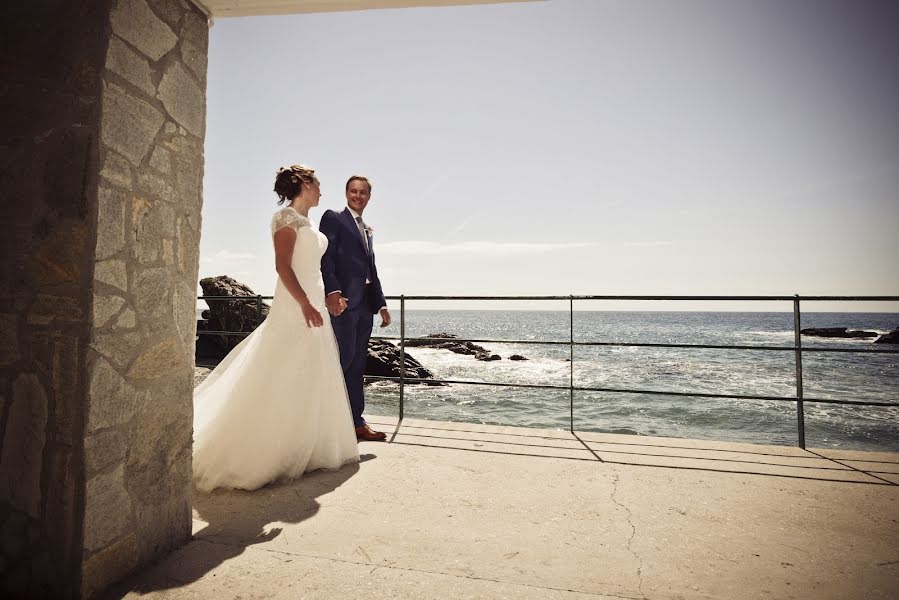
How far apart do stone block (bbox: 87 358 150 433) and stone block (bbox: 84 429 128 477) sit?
0.03 meters

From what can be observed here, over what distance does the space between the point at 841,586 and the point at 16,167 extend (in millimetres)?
2916

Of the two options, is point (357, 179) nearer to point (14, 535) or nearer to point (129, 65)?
point (129, 65)

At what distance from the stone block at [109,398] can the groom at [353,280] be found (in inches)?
61.6

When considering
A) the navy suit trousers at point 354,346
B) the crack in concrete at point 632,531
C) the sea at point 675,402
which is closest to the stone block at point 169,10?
the navy suit trousers at point 354,346

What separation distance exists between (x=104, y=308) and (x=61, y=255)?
0.19 m

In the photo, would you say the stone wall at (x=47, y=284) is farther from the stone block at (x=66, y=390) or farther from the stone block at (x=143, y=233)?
the stone block at (x=143, y=233)

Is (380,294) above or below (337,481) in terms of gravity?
above

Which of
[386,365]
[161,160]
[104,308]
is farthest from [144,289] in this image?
[386,365]

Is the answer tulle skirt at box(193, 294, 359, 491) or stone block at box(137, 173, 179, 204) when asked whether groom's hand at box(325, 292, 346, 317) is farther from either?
stone block at box(137, 173, 179, 204)

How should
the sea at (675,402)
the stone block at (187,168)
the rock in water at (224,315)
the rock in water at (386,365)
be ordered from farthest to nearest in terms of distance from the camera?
the rock in water at (224,315), the rock in water at (386,365), the sea at (675,402), the stone block at (187,168)

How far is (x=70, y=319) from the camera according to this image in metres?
1.26

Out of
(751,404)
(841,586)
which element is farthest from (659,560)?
(751,404)

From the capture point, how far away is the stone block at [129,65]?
4.30 feet

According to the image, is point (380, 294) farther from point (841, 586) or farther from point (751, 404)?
point (751, 404)
